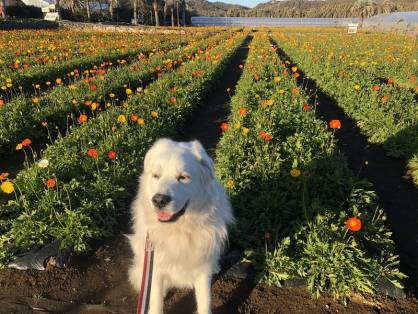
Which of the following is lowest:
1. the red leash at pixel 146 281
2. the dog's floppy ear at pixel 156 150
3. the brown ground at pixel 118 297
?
the brown ground at pixel 118 297

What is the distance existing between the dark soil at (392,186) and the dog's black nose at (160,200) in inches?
104

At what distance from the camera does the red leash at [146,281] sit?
2.45 meters

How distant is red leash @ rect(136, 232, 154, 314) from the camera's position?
2.45 metres

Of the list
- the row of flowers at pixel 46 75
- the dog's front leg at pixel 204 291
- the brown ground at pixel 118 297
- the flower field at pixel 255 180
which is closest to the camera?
the dog's front leg at pixel 204 291

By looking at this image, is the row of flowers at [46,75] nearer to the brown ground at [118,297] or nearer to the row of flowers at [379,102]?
the brown ground at [118,297]

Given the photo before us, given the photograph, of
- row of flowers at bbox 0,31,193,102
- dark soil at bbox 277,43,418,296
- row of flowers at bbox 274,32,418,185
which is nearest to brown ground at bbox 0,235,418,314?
dark soil at bbox 277,43,418,296

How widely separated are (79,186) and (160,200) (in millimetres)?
2567

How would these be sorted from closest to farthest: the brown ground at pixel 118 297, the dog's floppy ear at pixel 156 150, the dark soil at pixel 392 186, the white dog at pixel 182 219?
the white dog at pixel 182 219 → the dog's floppy ear at pixel 156 150 → the brown ground at pixel 118 297 → the dark soil at pixel 392 186

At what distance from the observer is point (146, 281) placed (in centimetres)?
260

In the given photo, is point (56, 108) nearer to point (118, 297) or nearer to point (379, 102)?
point (118, 297)

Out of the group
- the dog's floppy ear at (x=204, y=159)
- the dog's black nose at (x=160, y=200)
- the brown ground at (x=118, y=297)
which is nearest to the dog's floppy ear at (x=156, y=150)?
the dog's floppy ear at (x=204, y=159)

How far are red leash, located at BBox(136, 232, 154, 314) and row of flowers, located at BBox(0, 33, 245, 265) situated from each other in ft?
4.50

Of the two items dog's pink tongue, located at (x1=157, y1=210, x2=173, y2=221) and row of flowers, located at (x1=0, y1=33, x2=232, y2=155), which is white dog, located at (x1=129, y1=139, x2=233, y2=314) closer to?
dog's pink tongue, located at (x1=157, y1=210, x2=173, y2=221)

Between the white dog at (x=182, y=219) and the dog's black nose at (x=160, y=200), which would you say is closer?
the dog's black nose at (x=160, y=200)
